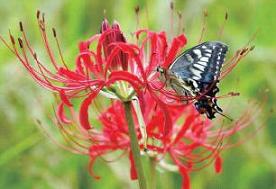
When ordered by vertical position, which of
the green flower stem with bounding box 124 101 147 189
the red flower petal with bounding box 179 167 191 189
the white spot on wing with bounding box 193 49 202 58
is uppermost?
the white spot on wing with bounding box 193 49 202 58

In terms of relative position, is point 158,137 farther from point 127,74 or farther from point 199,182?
point 199,182

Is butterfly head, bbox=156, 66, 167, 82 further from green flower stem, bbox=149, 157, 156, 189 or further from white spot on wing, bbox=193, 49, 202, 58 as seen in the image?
green flower stem, bbox=149, 157, 156, 189

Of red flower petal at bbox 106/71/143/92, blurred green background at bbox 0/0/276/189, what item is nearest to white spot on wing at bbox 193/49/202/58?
red flower petal at bbox 106/71/143/92

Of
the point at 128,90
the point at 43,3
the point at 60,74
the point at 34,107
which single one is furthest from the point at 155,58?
the point at 43,3

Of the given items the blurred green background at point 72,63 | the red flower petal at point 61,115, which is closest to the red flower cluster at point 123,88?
the red flower petal at point 61,115

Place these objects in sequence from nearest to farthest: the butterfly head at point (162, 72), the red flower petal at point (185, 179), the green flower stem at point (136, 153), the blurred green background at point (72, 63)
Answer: the green flower stem at point (136, 153) → the butterfly head at point (162, 72) → the red flower petal at point (185, 179) → the blurred green background at point (72, 63)

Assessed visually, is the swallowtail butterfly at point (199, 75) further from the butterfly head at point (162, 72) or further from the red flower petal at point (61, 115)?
the red flower petal at point (61, 115)
